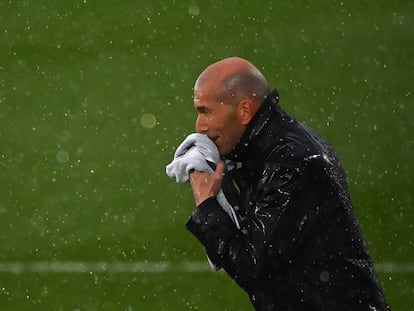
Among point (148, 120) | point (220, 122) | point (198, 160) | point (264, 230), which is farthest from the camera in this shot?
point (148, 120)

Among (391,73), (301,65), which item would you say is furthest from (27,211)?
(391,73)

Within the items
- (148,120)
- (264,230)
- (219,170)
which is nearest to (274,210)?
(264,230)

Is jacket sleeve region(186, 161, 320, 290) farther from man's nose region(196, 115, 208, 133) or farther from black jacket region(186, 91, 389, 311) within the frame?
man's nose region(196, 115, 208, 133)

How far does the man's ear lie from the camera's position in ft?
10.6

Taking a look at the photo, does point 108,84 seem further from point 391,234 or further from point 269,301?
point 269,301

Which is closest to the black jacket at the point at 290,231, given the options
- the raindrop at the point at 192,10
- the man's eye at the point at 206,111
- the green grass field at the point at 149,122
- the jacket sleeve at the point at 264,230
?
the jacket sleeve at the point at 264,230

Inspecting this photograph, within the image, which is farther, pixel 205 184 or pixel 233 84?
pixel 233 84

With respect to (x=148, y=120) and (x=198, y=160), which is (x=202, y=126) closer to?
(x=198, y=160)

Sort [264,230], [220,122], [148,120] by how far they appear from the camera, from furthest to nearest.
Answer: [148,120]
[220,122]
[264,230]

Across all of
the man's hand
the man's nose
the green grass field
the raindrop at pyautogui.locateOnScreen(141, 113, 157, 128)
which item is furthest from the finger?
the raindrop at pyautogui.locateOnScreen(141, 113, 157, 128)

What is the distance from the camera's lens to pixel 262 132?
126 inches

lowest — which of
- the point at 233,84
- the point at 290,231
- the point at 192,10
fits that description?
the point at 192,10

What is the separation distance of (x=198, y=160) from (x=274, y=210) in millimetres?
256

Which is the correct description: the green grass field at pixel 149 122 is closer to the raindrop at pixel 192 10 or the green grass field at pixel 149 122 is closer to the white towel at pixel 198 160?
the raindrop at pixel 192 10
